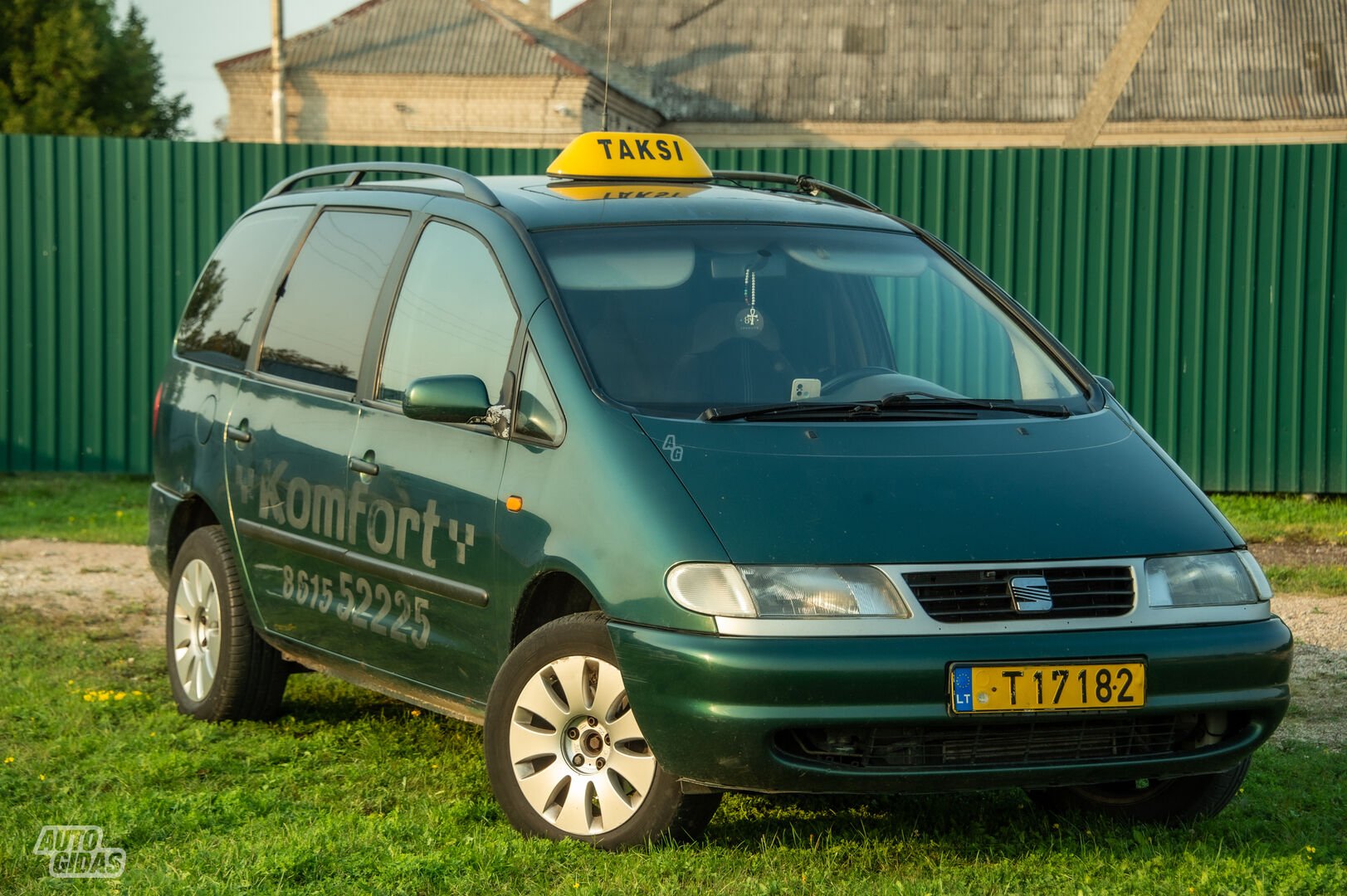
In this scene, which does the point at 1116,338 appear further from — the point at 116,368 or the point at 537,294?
the point at 537,294

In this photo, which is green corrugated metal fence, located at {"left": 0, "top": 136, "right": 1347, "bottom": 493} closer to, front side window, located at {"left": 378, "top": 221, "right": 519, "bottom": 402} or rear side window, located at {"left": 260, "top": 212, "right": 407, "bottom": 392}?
rear side window, located at {"left": 260, "top": 212, "right": 407, "bottom": 392}

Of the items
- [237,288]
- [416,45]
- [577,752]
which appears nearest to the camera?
[577,752]

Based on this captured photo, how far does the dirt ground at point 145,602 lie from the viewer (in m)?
6.25

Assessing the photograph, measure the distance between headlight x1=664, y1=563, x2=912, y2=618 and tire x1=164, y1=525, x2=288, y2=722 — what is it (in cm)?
245

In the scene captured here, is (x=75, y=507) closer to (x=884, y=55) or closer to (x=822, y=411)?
(x=822, y=411)

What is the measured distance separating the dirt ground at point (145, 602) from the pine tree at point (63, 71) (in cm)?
2597

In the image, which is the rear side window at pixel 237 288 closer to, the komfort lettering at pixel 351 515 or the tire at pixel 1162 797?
Result: the komfort lettering at pixel 351 515

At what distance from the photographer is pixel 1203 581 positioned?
4176mm

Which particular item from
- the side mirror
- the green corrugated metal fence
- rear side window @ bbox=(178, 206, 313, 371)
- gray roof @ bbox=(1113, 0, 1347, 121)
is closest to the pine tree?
gray roof @ bbox=(1113, 0, 1347, 121)

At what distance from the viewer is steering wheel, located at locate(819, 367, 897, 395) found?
4.79 meters

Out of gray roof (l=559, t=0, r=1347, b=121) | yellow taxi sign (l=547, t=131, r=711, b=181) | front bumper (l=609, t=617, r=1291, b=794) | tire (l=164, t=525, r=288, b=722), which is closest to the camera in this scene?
front bumper (l=609, t=617, r=1291, b=794)

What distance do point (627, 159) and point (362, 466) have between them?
144 centimetres

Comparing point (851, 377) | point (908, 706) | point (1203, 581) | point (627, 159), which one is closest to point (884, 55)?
point (627, 159)

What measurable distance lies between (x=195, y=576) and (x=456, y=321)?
1.77 m
